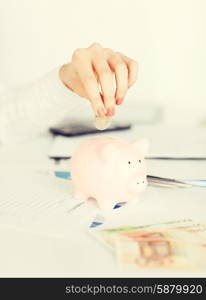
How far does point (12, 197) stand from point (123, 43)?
35.0 inches

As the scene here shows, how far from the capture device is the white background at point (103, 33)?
61.7 inches

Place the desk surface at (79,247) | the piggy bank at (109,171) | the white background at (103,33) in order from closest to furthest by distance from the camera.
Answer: the desk surface at (79,247)
the piggy bank at (109,171)
the white background at (103,33)

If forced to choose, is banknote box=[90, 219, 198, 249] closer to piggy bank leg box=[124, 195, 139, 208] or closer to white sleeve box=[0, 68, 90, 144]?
piggy bank leg box=[124, 195, 139, 208]

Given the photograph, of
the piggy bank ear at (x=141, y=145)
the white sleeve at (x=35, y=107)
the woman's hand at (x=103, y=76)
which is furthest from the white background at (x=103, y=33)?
the piggy bank ear at (x=141, y=145)

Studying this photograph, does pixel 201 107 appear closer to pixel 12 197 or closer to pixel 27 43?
pixel 27 43

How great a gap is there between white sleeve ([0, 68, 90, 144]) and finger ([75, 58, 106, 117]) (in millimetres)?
265

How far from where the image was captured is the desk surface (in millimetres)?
586

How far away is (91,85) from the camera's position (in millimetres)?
801

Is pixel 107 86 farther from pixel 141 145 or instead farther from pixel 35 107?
pixel 35 107

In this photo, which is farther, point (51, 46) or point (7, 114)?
point (51, 46)

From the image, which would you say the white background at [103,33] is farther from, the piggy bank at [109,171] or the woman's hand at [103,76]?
the piggy bank at [109,171]

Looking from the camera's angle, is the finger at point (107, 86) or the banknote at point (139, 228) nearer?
the banknote at point (139, 228)

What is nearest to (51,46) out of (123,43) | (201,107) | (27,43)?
(27,43)
